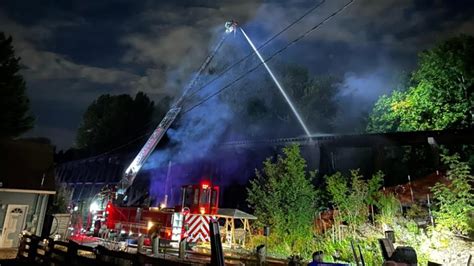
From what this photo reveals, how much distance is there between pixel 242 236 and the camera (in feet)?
50.8

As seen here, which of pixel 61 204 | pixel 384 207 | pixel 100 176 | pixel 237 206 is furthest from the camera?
pixel 100 176

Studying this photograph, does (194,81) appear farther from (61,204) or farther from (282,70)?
(61,204)

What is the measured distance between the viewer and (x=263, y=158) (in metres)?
25.2

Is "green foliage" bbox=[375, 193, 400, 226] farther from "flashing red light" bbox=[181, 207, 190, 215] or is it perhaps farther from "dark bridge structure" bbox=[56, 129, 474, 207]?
"flashing red light" bbox=[181, 207, 190, 215]

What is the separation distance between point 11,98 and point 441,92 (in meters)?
31.0

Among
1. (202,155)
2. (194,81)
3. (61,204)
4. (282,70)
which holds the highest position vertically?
(282,70)

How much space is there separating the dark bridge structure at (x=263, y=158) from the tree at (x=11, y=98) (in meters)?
8.15

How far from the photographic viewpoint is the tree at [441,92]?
17797mm

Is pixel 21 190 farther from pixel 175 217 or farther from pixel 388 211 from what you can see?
pixel 388 211

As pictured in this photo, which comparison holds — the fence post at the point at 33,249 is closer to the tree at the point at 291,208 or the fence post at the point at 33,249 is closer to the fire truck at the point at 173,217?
the fire truck at the point at 173,217

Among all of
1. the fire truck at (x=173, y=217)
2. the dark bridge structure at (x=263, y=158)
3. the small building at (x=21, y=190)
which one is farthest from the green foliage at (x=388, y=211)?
the small building at (x=21, y=190)

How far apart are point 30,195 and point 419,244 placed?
18110mm

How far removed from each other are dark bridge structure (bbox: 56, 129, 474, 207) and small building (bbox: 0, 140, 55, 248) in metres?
9.76

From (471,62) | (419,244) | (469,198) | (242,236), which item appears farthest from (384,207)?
(471,62)
